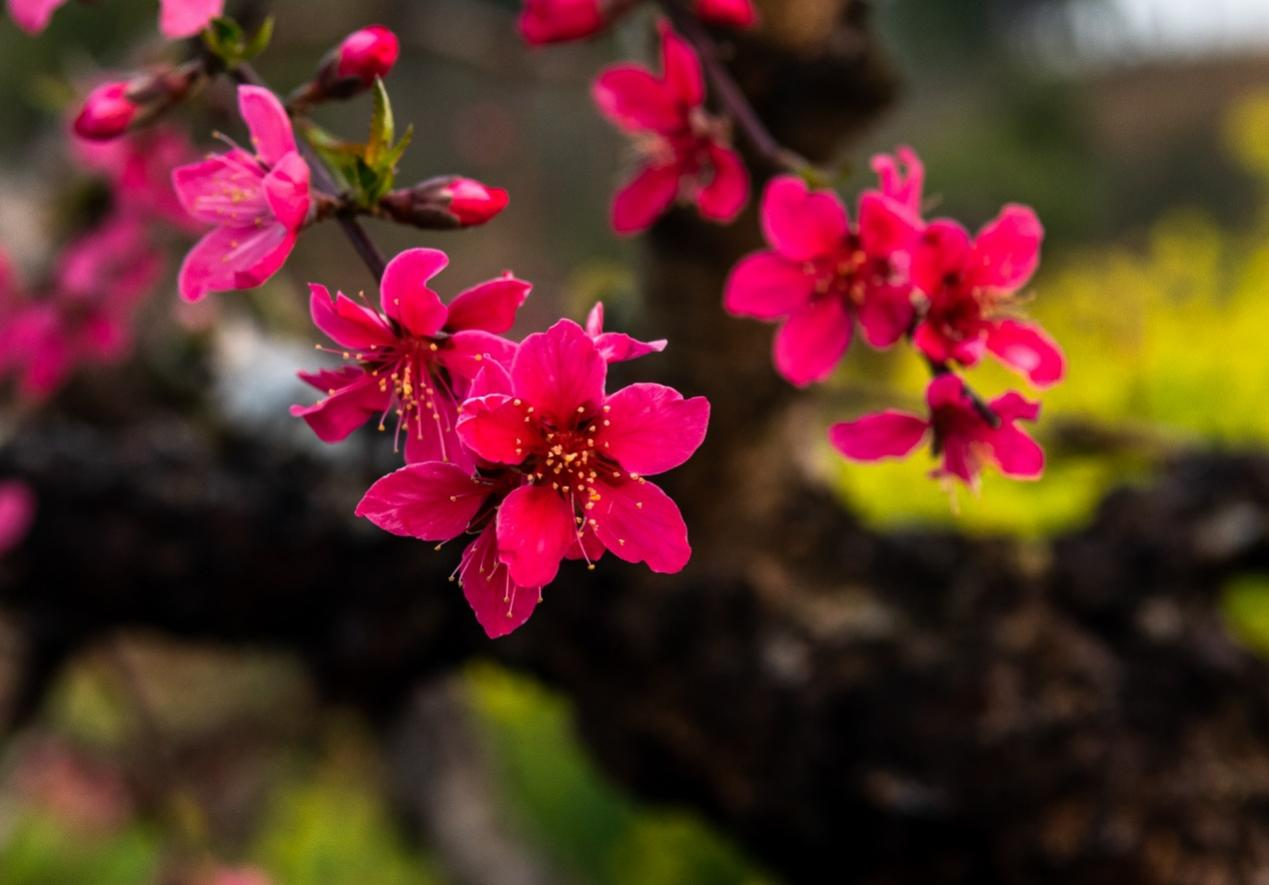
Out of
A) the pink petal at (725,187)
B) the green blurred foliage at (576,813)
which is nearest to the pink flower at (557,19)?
the pink petal at (725,187)

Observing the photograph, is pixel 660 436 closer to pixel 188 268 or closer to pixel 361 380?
pixel 361 380

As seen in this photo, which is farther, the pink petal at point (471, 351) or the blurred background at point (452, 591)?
the blurred background at point (452, 591)

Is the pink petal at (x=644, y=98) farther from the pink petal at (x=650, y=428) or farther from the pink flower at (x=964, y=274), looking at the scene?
the pink petal at (x=650, y=428)

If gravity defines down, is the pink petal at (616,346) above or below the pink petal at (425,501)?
above

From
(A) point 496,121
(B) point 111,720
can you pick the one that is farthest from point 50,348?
(A) point 496,121

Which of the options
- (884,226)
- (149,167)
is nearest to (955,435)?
(884,226)

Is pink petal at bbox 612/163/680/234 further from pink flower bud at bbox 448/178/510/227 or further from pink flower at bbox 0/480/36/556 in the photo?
pink flower at bbox 0/480/36/556
